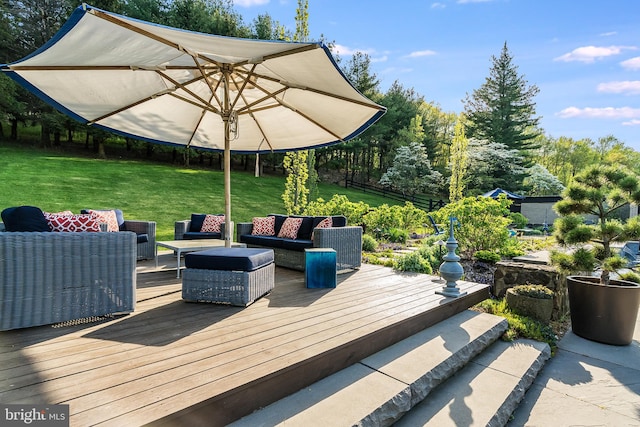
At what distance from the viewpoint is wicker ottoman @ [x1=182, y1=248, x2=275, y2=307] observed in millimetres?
2885

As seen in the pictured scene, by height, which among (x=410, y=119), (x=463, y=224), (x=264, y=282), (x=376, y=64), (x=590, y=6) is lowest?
(x=264, y=282)

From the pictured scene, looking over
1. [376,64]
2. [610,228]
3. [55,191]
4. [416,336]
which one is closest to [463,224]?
[610,228]

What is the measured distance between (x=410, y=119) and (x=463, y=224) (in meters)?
21.4

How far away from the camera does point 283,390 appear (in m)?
1.79

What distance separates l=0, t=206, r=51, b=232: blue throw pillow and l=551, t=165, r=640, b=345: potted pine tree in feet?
18.0

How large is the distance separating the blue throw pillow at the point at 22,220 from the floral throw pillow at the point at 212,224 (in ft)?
9.66

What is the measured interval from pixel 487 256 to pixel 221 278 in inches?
191

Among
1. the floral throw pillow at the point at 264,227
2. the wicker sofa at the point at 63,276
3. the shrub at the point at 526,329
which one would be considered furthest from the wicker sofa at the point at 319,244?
the wicker sofa at the point at 63,276

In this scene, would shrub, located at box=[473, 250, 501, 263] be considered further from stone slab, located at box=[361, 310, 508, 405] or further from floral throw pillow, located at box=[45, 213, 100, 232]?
floral throw pillow, located at box=[45, 213, 100, 232]

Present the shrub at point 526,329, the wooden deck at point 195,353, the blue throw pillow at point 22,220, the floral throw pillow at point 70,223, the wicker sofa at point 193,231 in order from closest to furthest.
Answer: the wooden deck at point 195,353 < the blue throw pillow at point 22,220 < the shrub at point 526,329 < the floral throw pillow at point 70,223 < the wicker sofa at point 193,231

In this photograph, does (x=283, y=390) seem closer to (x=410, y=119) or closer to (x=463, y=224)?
(x=463, y=224)

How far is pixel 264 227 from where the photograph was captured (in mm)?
5852

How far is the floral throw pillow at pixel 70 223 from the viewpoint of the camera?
11.5ft

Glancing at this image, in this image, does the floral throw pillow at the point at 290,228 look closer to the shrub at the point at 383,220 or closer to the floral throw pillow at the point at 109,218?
A: the floral throw pillow at the point at 109,218
